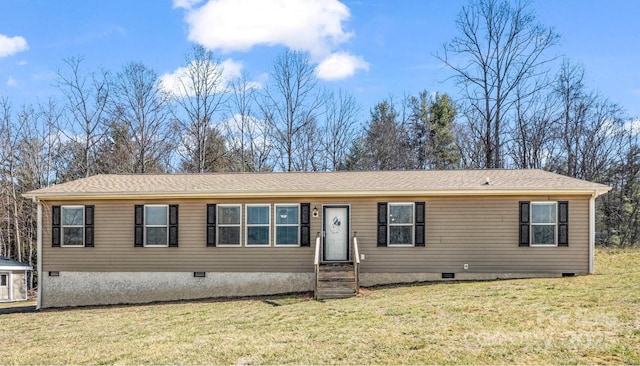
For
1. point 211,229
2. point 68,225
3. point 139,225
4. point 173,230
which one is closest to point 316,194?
point 211,229

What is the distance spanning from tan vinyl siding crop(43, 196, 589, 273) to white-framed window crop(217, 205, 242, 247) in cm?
19

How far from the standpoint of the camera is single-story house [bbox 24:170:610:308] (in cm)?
1370

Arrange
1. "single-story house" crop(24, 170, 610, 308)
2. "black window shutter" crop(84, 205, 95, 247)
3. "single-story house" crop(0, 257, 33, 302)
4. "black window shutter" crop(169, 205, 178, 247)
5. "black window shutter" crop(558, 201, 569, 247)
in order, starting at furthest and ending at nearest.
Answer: "single-story house" crop(0, 257, 33, 302) → "black window shutter" crop(84, 205, 95, 247) → "black window shutter" crop(169, 205, 178, 247) → "single-story house" crop(24, 170, 610, 308) → "black window shutter" crop(558, 201, 569, 247)

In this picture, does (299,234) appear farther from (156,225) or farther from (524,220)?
(524,220)

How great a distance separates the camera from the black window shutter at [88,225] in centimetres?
1477

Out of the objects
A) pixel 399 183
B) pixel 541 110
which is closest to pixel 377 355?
pixel 399 183

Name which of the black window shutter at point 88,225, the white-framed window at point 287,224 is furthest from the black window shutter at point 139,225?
the white-framed window at point 287,224

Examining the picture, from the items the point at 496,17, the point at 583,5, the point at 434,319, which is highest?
the point at 496,17

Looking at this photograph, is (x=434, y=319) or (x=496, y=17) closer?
(x=434, y=319)

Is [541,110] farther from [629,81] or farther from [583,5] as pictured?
[583,5]

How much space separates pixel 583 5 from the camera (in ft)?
55.2

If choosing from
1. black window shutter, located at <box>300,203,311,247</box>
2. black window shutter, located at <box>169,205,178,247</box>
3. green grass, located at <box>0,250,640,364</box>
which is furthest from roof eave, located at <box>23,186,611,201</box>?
green grass, located at <box>0,250,640,364</box>

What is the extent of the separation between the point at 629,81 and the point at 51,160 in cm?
3034

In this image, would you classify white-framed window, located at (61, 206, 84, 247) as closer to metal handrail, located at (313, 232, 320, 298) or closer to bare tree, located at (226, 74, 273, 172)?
metal handrail, located at (313, 232, 320, 298)
